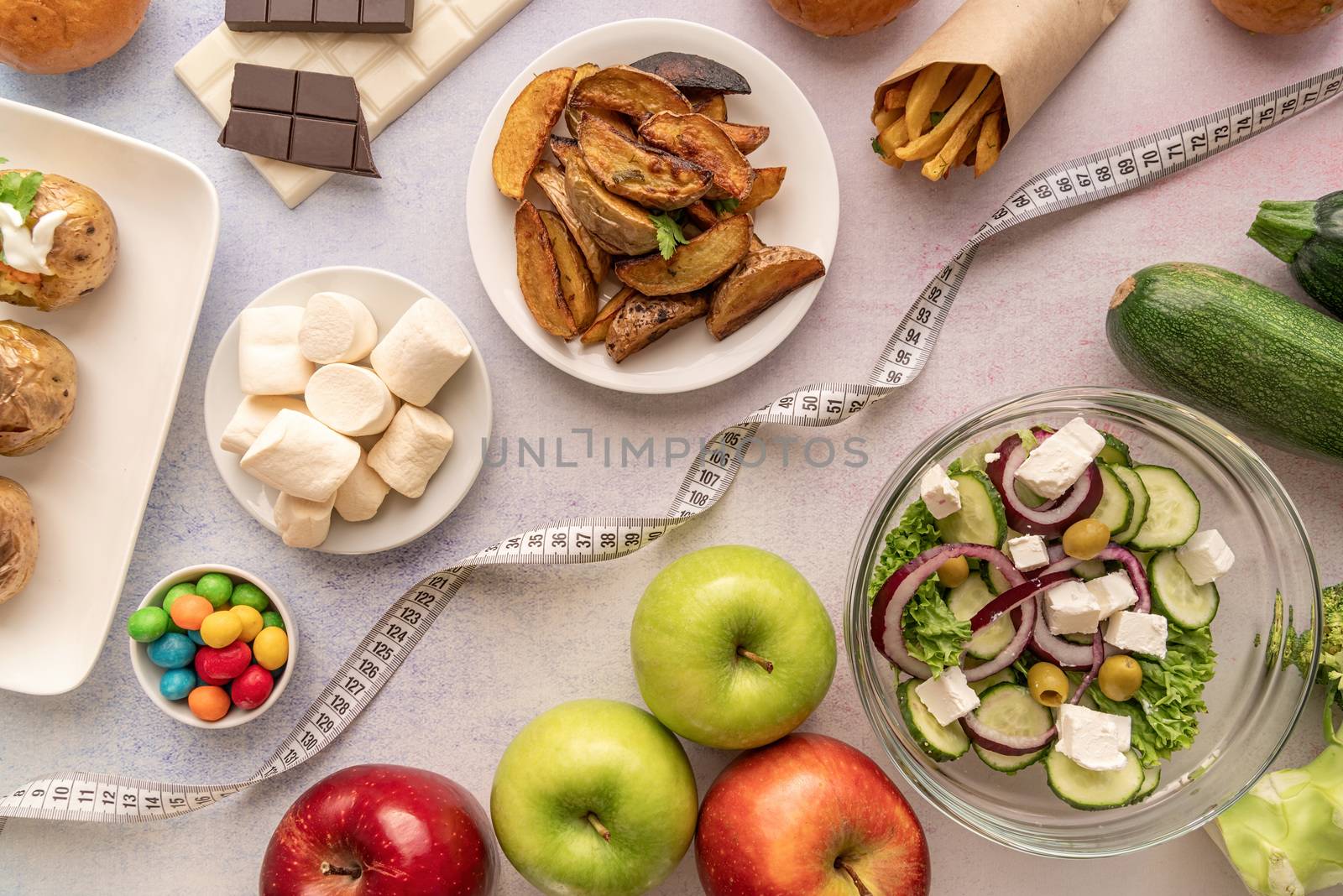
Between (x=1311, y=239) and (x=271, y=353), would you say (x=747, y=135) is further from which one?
(x=1311, y=239)

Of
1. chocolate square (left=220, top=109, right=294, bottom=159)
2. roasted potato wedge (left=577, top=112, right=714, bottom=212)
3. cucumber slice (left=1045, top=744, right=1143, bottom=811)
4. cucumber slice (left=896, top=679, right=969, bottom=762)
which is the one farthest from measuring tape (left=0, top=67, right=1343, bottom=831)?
chocolate square (left=220, top=109, right=294, bottom=159)

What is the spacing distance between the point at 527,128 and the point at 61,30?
1183 mm

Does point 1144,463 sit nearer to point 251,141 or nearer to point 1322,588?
point 1322,588

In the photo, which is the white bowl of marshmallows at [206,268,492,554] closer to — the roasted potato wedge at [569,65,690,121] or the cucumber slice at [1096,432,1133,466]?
the roasted potato wedge at [569,65,690,121]

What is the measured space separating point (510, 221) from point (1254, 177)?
1956 millimetres

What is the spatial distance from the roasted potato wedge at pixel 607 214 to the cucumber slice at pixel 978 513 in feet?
2.99

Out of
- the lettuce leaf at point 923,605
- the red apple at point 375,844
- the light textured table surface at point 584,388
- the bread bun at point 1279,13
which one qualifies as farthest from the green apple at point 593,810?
the bread bun at point 1279,13

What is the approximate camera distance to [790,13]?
2.42 m

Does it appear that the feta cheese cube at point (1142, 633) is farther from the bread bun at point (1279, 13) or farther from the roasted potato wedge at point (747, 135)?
the bread bun at point (1279, 13)

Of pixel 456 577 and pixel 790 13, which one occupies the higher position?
pixel 790 13

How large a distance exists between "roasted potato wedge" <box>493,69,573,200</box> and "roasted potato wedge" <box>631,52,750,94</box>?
21cm

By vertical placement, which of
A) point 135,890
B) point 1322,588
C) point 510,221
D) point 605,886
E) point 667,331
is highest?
point 510,221

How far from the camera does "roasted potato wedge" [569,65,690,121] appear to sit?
2311mm

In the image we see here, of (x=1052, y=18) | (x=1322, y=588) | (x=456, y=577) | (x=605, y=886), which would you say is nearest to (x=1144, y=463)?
(x=1322, y=588)
